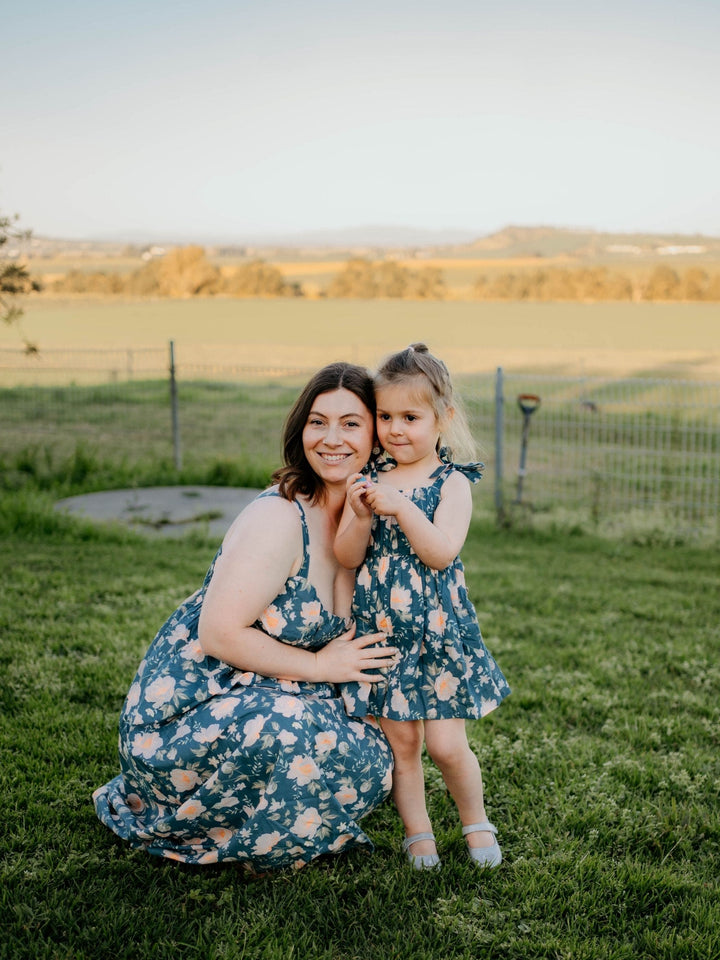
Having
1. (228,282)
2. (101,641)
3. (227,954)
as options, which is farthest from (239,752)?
(228,282)

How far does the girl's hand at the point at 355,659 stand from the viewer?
2660 millimetres

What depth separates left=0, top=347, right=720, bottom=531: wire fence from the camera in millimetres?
7508

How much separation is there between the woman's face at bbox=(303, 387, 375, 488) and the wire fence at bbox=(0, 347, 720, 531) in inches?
19.7

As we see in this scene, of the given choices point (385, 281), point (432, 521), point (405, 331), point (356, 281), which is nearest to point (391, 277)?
point (385, 281)

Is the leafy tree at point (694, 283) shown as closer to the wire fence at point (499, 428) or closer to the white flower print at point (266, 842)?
the wire fence at point (499, 428)

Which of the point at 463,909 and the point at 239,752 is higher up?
the point at 239,752

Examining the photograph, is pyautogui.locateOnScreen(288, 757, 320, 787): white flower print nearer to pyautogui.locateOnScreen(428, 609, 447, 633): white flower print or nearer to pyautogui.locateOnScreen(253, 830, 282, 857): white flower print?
pyautogui.locateOnScreen(253, 830, 282, 857): white flower print

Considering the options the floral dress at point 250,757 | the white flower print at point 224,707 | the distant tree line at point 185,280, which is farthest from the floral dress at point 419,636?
the distant tree line at point 185,280

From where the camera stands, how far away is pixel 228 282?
31781 mm

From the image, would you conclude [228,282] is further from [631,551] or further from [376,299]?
[631,551]

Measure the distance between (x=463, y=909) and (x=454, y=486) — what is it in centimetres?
119

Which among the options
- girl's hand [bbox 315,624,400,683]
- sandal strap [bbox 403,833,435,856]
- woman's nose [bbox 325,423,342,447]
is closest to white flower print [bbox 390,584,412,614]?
girl's hand [bbox 315,624,400,683]

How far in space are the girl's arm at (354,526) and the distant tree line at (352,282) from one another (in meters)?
26.5

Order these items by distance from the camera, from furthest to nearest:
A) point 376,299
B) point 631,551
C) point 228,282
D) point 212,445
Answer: point 376,299 < point 228,282 < point 212,445 < point 631,551
